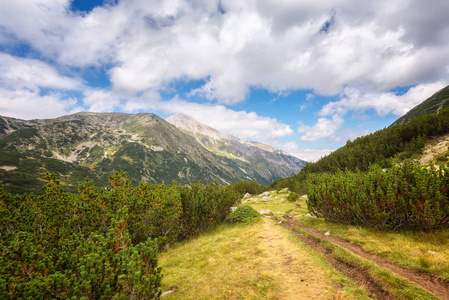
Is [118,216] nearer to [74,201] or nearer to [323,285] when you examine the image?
[74,201]

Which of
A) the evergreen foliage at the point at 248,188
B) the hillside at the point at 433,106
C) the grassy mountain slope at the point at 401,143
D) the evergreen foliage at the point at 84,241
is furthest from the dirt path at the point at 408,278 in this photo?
the hillside at the point at 433,106

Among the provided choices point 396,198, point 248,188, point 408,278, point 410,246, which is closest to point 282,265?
point 408,278

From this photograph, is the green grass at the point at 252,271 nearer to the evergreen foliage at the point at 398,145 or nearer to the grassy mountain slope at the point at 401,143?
the evergreen foliage at the point at 398,145

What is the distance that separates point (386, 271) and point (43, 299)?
38.0 feet

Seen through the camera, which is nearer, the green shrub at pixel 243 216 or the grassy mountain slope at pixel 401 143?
the green shrub at pixel 243 216

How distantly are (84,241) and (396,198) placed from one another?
16662 millimetres

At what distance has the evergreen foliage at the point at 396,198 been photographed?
372 inches

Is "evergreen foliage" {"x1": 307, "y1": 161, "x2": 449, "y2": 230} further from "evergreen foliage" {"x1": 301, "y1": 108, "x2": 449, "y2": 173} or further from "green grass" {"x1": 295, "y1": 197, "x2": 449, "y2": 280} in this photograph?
"evergreen foliage" {"x1": 301, "y1": 108, "x2": 449, "y2": 173}

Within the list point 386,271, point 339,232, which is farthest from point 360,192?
point 386,271

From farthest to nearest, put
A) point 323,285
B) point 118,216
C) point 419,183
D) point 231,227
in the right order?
point 231,227 < point 419,183 < point 118,216 < point 323,285

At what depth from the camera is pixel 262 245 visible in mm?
11867

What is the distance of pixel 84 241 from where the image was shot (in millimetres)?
6438

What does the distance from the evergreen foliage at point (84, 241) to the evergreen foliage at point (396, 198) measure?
1341 centimetres

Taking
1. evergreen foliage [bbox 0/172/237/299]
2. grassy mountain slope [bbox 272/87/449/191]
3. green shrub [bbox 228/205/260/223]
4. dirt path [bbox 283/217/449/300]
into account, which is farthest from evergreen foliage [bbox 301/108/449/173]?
evergreen foliage [bbox 0/172/237/299]
